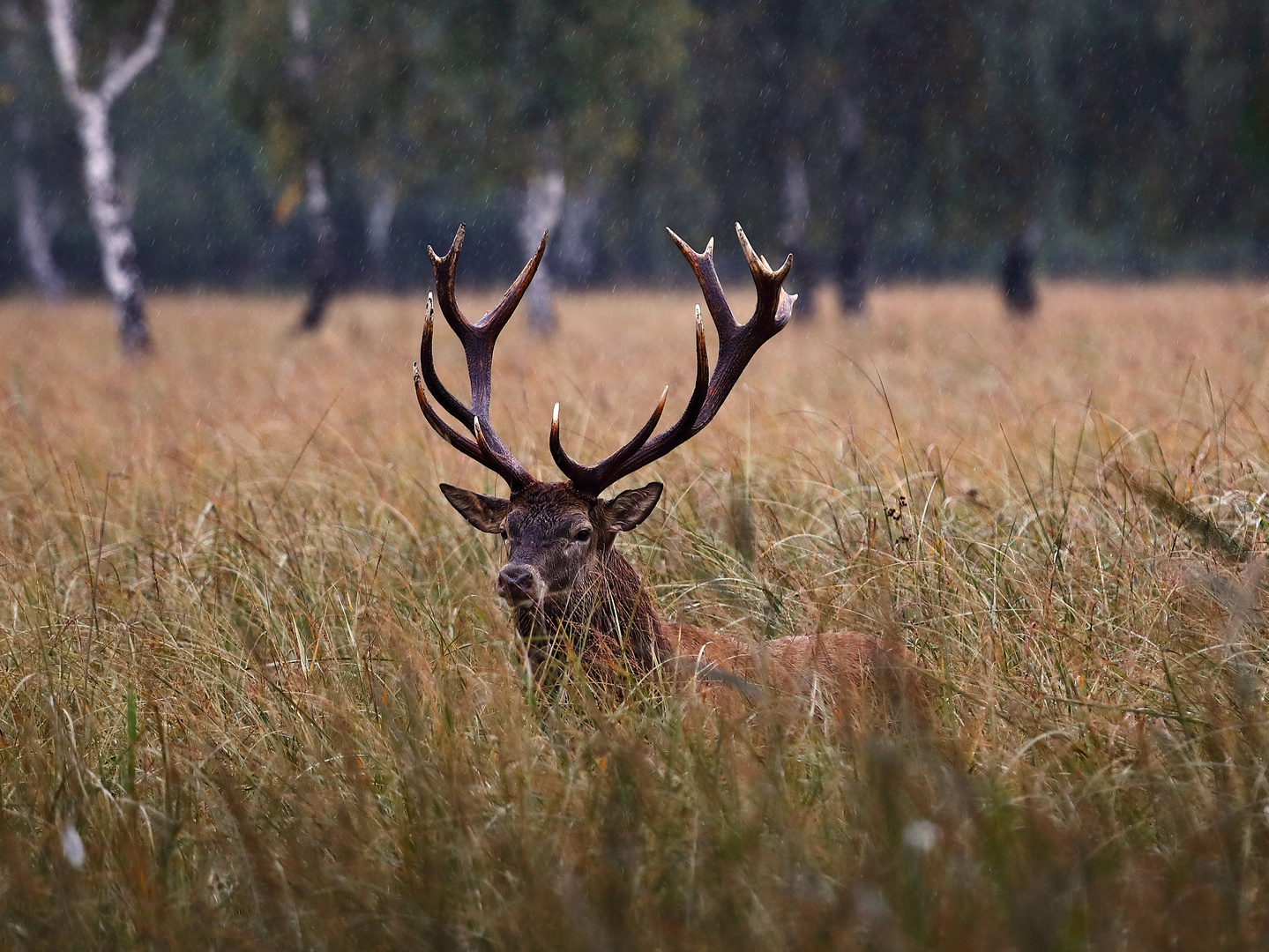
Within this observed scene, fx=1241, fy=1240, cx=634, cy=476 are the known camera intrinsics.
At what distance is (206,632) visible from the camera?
349 cm

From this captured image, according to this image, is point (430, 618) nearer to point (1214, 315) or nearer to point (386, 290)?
point (1214, 315)

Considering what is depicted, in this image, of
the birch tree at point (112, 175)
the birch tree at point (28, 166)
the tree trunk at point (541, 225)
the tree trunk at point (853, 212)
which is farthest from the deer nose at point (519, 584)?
the birch tree at point (28, 166)

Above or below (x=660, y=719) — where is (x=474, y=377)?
above

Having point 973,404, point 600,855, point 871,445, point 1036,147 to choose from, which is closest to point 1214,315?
point 1036,147

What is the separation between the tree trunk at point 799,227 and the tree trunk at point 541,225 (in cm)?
339

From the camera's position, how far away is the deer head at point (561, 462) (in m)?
3.21

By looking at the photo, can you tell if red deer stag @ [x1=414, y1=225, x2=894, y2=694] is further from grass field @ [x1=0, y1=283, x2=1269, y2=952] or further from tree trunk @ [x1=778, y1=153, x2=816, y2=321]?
tree trunk @ [x1=778, y1=153, x2=816, y2=321]

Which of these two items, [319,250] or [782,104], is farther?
[782,104]

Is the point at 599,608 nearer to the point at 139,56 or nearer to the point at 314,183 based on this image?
the point at 139,56

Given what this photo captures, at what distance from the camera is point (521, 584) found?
303 centimetres

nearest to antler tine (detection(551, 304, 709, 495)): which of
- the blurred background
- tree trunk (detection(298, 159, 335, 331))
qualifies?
the blurred background

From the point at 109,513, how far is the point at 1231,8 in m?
16.5

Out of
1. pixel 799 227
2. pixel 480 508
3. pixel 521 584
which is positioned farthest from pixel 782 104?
pixel 521 584

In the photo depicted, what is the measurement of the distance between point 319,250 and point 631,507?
48.7ft
